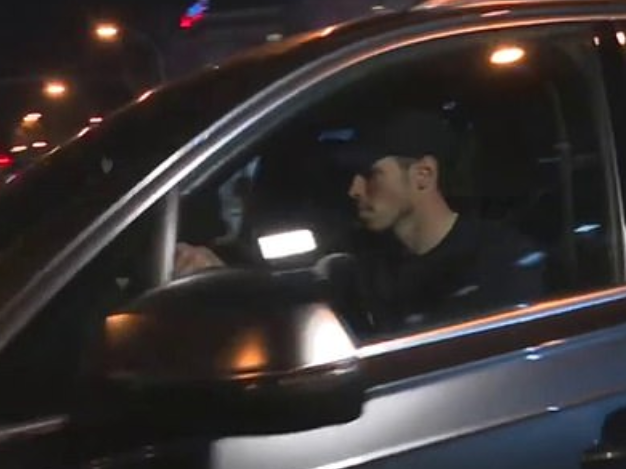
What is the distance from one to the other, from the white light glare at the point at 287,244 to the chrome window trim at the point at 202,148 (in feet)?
0.49

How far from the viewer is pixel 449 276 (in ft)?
8.73

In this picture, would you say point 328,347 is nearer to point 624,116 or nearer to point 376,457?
point 376,457

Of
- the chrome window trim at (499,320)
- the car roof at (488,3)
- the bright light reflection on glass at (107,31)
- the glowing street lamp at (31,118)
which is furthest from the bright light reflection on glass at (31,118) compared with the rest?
the chrome window trim at (499,320)

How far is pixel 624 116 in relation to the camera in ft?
9.26

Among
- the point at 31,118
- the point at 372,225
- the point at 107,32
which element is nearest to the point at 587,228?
the point at 372,225

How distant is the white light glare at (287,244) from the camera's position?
96.4 inches

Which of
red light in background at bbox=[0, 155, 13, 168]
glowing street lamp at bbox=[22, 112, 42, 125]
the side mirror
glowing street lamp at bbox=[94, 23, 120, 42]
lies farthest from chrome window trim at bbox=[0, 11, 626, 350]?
glowing street lamp at bbox=[94, 23, 120, 42]

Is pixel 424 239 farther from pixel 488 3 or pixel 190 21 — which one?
pixel 190 21

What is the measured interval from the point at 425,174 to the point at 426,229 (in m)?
0.10

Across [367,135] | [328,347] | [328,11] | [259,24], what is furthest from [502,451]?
[259,24]

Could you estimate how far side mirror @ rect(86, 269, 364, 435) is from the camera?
82.7 inches

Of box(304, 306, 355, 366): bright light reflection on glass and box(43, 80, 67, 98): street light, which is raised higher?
box(43, 80, 67, 98): street light

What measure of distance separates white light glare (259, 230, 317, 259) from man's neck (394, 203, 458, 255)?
11.8 inches

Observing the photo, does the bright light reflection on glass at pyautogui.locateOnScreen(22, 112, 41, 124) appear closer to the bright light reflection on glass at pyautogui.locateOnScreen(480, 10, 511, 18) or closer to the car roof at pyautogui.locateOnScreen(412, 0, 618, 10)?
the car roof at pyautogui.locateOnScreen(412, 0, 618, 10)
